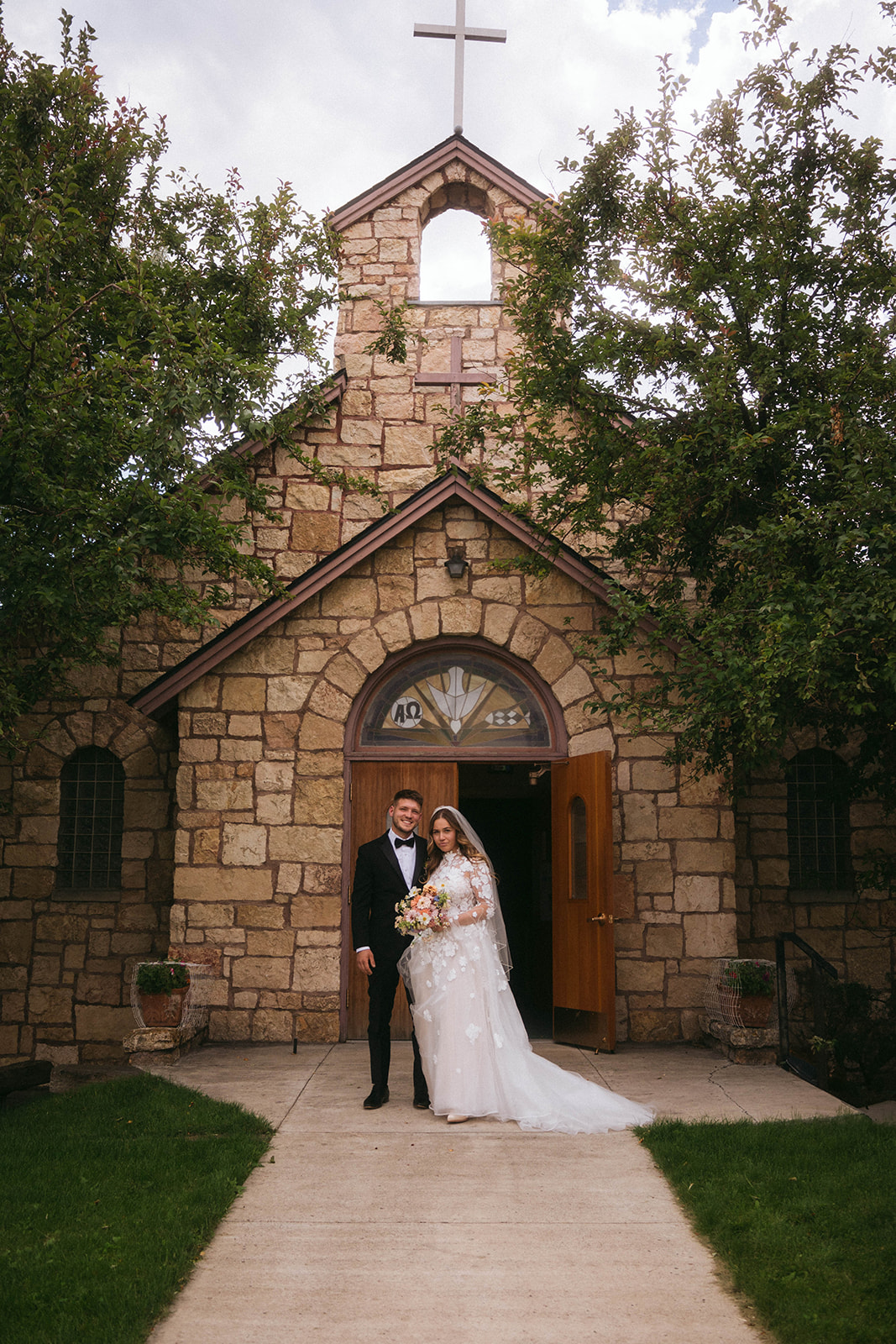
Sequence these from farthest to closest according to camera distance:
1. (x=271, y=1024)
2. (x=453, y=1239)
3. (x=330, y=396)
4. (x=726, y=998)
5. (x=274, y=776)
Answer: (x=330, y=396)
(x=274, y=776)
(x=271, y=1024)
(x=726, y=998)
(x=453, y=1239)

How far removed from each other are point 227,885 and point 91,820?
2.52 metres

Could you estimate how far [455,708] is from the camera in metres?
9.63

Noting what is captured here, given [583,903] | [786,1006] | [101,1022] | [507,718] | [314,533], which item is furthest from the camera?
[314,533]

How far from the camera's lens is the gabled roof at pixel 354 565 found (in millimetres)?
9188

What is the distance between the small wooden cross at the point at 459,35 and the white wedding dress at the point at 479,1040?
32.8 ft

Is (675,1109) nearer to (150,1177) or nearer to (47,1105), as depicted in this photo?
(150,1177)

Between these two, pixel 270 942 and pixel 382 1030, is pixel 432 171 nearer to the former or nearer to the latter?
pixel 270 942

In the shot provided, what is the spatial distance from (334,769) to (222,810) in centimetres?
103

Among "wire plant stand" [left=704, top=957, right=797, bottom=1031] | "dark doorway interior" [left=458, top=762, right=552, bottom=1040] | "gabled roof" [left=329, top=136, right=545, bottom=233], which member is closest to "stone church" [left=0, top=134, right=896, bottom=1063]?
"wire plant stand" [left=704, top=957, right=797, bottom=1031]

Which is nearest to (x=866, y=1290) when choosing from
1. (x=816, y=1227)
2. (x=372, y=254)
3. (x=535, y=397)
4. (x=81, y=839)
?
(x=816, y=1227)

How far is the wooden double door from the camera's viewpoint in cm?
857

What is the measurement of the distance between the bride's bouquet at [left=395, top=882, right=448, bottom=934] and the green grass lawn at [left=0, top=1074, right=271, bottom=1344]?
143cm

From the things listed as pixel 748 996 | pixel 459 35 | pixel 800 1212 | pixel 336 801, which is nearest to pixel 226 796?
pixel 336 801

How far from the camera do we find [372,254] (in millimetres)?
12031
